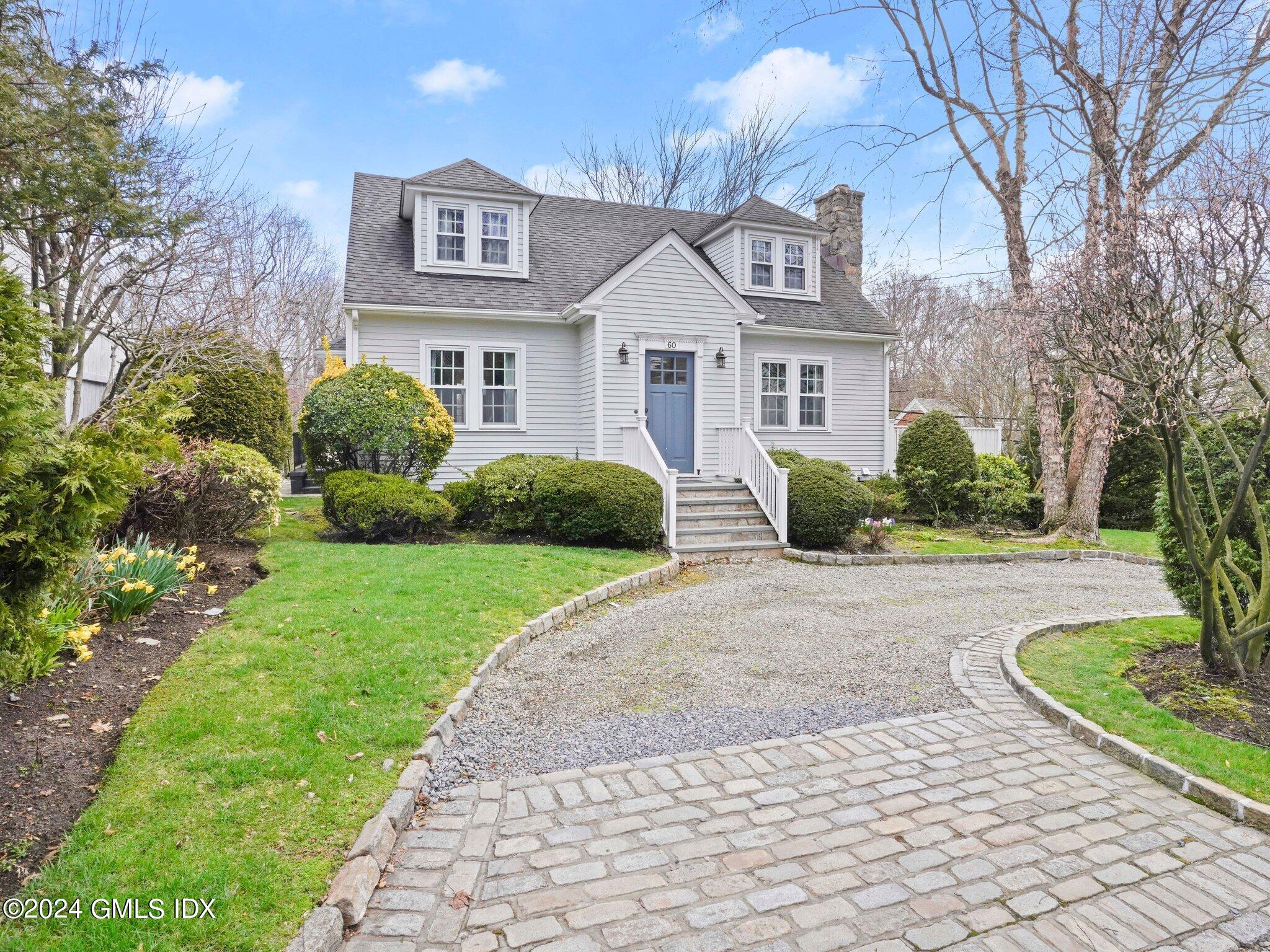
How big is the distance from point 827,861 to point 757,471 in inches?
369

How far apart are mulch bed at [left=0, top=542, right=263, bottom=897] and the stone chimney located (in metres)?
16.3

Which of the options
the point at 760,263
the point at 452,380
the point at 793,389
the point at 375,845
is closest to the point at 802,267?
the point at 760,263

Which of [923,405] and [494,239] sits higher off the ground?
[494,239]

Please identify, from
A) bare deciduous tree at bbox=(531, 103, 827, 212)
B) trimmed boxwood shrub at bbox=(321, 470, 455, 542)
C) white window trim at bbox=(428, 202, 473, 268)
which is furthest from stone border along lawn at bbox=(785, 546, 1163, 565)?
bare deciduous tree at bbox=(531, 103, 827, 212)

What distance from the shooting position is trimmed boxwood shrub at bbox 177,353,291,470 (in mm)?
11859

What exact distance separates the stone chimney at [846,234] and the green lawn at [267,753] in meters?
14.2

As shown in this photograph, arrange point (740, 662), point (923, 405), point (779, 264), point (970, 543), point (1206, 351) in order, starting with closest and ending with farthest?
point (1206, 351) < point (740, 662) < point (970, 543) < point (779, 264) < point (923, 405)

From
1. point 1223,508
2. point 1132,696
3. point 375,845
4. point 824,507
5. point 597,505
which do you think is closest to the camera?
point 375,845

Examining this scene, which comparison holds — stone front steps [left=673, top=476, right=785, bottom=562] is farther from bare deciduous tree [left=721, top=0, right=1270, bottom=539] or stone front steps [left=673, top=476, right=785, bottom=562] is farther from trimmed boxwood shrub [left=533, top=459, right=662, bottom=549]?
bare deciduous tree [left=721, top=0, right=1270, bottom=539]

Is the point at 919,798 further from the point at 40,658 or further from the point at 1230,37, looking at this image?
the point at 1230,37

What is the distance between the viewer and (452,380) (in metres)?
13.2

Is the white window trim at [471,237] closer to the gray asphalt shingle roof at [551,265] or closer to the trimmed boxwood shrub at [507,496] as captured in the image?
the gray asphalt shingle roof at [551,265]

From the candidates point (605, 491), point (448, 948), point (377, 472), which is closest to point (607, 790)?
point (448, 948)

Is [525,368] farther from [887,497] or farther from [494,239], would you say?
[887,497]
